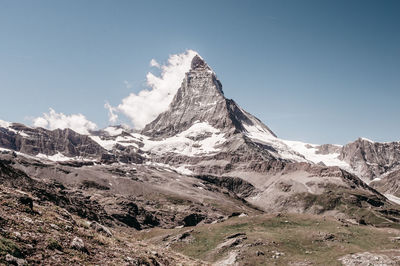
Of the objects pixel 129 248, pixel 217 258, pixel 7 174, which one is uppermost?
pixel 7 174

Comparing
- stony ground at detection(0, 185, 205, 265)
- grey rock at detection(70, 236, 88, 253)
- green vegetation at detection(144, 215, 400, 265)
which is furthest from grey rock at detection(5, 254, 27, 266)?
green vegetation at detection(144, 215, 400, 265)

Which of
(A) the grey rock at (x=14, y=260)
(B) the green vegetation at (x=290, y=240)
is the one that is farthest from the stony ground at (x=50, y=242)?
(B) the green vegetation at (x=290, y=240)

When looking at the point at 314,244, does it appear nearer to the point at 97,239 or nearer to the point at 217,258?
the point at 217,258

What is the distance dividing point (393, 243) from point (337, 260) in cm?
1683

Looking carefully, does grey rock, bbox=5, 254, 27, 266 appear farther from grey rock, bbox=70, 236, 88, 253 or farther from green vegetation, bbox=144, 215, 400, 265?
green vegetation, bbox=144, 215, 400, 265

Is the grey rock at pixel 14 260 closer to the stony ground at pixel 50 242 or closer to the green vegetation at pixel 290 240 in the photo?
the stony ground at pixel 50 242

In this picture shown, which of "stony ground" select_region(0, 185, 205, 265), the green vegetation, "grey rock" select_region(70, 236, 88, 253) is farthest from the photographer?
the green vegetation

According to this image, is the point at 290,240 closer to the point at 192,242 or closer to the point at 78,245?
the point at 192,242

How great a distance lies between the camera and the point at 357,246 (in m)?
60.2

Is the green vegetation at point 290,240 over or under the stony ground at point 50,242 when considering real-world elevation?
under

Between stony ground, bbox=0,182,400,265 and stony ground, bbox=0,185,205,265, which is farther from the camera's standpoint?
stony ground, bbox=0,182,400,265

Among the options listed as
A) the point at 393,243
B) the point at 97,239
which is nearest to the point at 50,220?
the point at 97,239

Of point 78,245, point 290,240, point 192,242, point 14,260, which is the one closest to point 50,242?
point 78,245

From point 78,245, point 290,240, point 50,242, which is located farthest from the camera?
point 290,240
